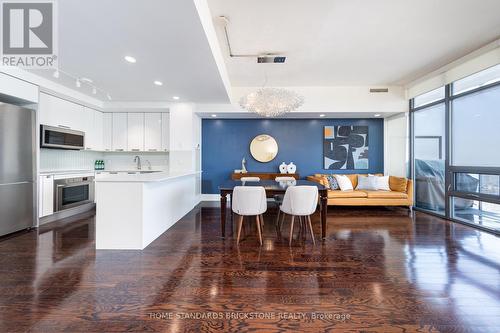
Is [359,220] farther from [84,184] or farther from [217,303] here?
[84,184]

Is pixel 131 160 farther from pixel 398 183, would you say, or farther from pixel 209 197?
pixel 398 183

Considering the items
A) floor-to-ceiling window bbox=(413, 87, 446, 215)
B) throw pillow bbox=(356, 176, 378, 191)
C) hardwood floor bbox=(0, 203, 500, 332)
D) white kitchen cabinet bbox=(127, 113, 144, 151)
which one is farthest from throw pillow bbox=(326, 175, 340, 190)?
white kitchen cabinet bbox=(127, 113, 144, 151)

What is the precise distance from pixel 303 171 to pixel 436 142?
2856 millimetres

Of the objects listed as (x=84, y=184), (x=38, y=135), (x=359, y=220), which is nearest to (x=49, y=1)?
(x=38, y=135)

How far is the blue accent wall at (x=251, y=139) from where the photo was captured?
575cm

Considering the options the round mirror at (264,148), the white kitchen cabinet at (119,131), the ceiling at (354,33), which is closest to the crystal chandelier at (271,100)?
the ceiling at (354,33)

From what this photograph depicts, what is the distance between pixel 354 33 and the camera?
2910 mm

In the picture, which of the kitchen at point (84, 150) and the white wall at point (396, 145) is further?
the white wall at point (396, 145)

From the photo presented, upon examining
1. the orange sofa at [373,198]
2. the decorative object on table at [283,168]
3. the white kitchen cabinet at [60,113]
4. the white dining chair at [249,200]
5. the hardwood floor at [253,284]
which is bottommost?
the hardwood floor at [253,284]

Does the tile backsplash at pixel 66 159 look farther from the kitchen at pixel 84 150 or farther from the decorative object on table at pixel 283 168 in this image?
the decorative object on table at pixel 283 168

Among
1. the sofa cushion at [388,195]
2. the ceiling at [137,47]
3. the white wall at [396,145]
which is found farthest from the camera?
the white wall at [396,145]

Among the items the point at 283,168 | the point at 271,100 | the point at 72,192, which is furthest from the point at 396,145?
the point at 72,192

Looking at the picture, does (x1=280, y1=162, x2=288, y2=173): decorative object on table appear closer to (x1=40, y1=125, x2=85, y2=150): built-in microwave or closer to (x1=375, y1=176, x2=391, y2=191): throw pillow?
(x1=375, y1=176, x2=391, y2=191): throw pillow

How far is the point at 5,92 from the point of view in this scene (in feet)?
9.85
